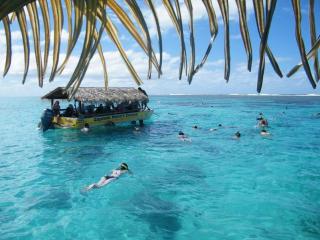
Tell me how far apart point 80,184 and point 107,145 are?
8.64m

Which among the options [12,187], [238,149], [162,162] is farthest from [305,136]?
[12,187]

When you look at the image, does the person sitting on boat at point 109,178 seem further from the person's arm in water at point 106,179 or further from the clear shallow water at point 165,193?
the clear shallow water at point 165,193

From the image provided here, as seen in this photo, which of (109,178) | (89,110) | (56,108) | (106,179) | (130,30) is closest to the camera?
(130,30)

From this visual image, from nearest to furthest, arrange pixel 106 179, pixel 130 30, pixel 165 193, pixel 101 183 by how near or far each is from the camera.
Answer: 1. pixel 130 30
2. pixel 165 193
3. pixel 101 183
4. pixel 106 179

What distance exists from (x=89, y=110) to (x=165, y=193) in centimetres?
1580

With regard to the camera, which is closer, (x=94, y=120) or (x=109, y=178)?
(x=109, y=178)

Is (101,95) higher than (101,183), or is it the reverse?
(101,95)

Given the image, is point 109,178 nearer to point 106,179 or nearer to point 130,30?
point 106,179

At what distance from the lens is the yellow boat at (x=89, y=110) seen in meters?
24.1

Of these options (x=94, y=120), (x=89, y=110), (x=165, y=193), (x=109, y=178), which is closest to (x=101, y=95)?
(x=89, y=110)

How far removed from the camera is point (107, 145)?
21.2 metres

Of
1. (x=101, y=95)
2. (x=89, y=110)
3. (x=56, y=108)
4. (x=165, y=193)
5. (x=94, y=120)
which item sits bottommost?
(x=165, y=193)

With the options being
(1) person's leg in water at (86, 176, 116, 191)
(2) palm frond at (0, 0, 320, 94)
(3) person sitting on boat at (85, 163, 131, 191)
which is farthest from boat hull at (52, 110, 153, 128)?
(2) palm frond at (0, 0, 320, 94)

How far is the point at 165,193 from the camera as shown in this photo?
11.3m
